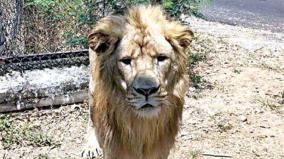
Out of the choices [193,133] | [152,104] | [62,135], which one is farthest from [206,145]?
[152,104]

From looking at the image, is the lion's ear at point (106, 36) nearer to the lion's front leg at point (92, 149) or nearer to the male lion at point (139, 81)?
the male lion at point (139, 81)

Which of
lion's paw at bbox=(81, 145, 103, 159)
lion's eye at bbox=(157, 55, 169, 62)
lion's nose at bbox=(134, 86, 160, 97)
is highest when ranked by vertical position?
lion's eye at bbox=(157, 55, 169, 62)

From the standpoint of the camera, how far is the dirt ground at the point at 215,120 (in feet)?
17.7

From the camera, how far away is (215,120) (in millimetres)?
5914

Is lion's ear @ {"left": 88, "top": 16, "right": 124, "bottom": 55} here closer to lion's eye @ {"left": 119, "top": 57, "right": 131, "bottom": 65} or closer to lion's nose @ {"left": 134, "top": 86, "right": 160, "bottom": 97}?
lion's eye @ {"left": 119, "top": 57, "right": 131, "bottom": 65}

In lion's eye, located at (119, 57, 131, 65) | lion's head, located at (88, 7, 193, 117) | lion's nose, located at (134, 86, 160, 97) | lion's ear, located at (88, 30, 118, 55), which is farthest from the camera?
lion's ear, located at (88, 30, 118, 55)

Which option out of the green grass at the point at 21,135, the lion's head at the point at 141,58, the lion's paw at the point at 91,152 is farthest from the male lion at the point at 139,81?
the green grass at the point at 21,135

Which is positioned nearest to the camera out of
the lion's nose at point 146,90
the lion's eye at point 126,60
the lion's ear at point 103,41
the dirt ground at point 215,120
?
the lion's nose at point 146,90

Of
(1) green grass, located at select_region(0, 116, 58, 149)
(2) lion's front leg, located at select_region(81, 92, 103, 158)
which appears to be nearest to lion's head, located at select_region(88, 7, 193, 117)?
(2) lion's front leg, located at select_region(81, 92, 103, 158)

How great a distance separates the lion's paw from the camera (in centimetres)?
525

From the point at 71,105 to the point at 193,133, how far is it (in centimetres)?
135

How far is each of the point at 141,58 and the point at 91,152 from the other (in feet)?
5.45

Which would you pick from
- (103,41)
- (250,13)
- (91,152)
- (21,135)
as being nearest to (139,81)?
(103,41)

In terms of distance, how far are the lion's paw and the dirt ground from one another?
126 millimetres
